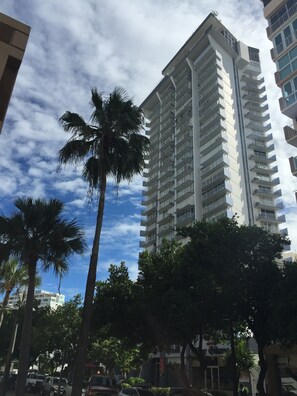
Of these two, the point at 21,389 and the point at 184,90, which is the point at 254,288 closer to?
the point at 21,389

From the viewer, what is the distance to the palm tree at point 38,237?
58.3 feet

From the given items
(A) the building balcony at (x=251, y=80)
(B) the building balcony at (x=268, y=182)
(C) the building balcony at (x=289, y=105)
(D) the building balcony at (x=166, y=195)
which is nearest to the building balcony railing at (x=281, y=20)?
(C) the building balcony at (x=289, y=105)

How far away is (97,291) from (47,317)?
20.2m

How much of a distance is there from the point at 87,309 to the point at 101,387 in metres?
9.31

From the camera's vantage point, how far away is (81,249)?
61.7 ft

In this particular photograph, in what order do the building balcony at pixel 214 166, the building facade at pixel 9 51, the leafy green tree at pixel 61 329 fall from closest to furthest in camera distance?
the building facade at pixel 9 51, the leafy green tree at pixel 61 329, the building balcony at pixel 214 166

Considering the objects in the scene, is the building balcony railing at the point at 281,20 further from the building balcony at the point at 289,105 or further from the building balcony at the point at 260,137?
the building balcony at the point at 260,137

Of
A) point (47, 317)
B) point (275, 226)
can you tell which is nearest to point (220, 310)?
point (47, 317)

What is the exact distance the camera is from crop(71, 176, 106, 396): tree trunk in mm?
12852

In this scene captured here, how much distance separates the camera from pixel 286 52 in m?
29.6

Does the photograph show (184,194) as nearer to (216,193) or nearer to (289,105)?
(216,193)

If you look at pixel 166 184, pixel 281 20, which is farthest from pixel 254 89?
pixel 281 20

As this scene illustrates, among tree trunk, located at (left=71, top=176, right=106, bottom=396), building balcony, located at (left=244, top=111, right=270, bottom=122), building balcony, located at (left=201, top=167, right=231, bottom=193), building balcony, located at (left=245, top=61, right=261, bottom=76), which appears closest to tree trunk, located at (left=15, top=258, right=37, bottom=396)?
tree trunk, located at (left=71, top=176, right=106, bottom=396)

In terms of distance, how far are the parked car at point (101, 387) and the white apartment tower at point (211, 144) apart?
48928 millimetres
